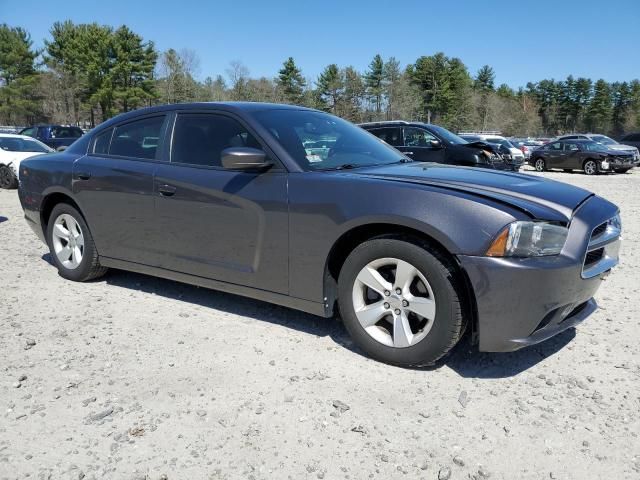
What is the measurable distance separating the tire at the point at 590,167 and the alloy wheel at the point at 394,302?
21349 mm

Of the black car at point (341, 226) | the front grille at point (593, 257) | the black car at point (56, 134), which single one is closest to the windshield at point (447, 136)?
the black car at point (341, 226)

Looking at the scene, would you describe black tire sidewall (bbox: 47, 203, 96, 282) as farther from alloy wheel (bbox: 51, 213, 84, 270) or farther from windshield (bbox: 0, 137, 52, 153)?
windshield (bbox: 0, 137, 52, 153)

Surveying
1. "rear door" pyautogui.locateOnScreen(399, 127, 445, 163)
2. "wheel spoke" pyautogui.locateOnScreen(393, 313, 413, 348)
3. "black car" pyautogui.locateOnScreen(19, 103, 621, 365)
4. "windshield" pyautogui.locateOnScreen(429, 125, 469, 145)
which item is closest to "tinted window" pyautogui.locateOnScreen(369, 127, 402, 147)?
"rear door" pyautogui.locateOnScreen(399, 127, 445, 163)

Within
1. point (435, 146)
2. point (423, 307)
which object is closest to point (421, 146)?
point (435, 146)

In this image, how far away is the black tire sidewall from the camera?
4.69 m

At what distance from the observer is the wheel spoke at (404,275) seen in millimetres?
3022

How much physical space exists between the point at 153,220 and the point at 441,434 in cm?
265

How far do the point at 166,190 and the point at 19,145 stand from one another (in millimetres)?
12226

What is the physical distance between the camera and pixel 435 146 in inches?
445

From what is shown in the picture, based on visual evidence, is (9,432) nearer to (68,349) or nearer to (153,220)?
(68,349)

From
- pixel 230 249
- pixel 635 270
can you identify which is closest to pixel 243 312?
pixel 230 249

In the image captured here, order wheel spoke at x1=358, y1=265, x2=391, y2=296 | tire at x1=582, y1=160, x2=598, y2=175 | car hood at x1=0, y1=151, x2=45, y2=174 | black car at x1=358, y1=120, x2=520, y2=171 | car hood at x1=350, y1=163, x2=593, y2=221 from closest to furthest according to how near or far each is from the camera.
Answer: car hood at x1=350, y1=163, x2=593, y2=221 → wheel spoke at x1=358, y1=265, x2=391, y2=296 → black car at x1=358, y1=120, x2=520, y2=171 → car hood at x1=0, y1=151, x2=45, y2=174 → tire at x1=582, y1=160, x2=598, y2=175

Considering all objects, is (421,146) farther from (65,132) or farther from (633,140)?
(633,140)

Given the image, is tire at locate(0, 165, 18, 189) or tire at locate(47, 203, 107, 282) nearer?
Result: tire at locate(47, 203, 107, 282)
